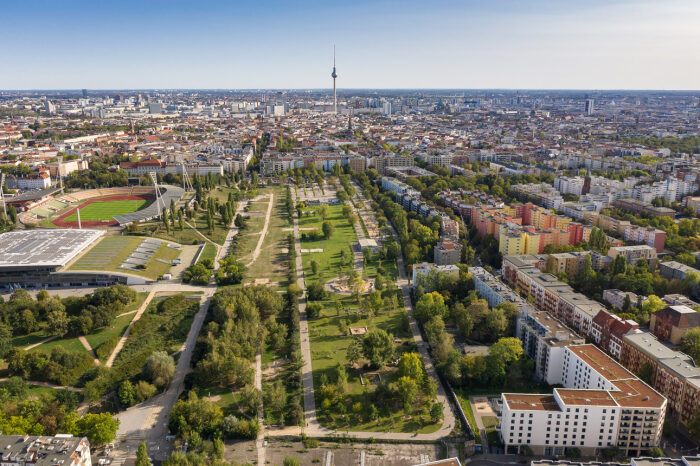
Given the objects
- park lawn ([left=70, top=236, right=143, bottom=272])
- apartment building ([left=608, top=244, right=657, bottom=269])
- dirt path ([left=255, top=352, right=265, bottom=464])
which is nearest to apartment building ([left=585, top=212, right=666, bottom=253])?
apartment building ([left=608, top=244, right=657, bottom=269])

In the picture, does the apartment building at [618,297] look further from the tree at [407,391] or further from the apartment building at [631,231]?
the tree at [407,391]

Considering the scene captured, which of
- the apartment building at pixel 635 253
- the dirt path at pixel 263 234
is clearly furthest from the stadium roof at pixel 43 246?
the apartment building at pixel 635 253

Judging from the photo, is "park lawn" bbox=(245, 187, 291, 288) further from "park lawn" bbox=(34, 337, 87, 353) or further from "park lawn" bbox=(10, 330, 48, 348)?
"park lawn" bbox=(10, 330, 48, 348)

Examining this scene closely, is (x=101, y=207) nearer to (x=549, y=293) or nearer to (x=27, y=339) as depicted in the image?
(x=27, y=339)

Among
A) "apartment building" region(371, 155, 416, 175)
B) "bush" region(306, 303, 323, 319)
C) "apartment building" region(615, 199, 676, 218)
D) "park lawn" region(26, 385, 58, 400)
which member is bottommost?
"park lawn" region(26, 385, 58, 400)

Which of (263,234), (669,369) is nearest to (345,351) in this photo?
(669,369)

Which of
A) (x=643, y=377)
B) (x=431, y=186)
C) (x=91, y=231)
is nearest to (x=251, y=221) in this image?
(x=91, y=231)

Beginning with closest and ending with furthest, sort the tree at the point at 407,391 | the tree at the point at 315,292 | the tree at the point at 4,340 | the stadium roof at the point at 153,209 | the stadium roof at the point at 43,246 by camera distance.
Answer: the tree at the point at 407,391, the tree at the point at 4,340, the tree at the point at 315,292, the stadium roof at the point at 43,246, the stadium roof at the point at 153,209
